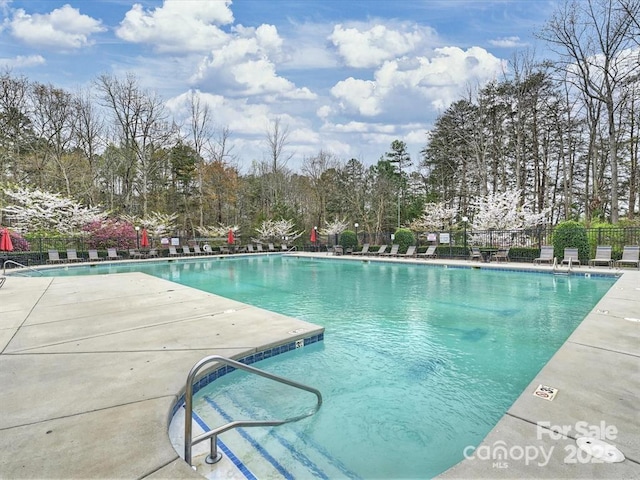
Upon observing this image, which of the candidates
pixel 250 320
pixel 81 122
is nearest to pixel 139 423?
pixel 250 320

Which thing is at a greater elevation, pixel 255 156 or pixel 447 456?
pixel 255 156

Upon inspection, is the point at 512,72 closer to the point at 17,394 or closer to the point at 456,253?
the point at 456,253

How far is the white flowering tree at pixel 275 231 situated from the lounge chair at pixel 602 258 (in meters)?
17.1

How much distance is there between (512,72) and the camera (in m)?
20.8

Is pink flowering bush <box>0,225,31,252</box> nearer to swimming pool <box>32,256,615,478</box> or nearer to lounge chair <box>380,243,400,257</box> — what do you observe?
swimming pool <box>32,256,615,478</box>

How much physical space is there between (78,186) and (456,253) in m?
22.5

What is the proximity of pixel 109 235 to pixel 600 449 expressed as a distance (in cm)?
2126

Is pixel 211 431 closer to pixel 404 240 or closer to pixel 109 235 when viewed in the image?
pixel 404 240

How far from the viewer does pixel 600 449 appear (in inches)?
79.0

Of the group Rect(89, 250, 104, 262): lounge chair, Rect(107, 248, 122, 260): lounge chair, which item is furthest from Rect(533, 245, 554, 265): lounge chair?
Rect(89, 250, 104, 262): lounge chair

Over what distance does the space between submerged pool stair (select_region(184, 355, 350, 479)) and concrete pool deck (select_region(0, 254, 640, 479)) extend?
265 millimetres

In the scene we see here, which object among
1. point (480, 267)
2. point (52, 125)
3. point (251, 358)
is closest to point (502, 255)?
point (480, 267)

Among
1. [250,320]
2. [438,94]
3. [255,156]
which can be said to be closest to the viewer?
[250,320]

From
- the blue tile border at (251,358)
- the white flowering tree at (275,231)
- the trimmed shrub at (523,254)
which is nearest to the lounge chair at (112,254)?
the white flowering tree at (275,231)
